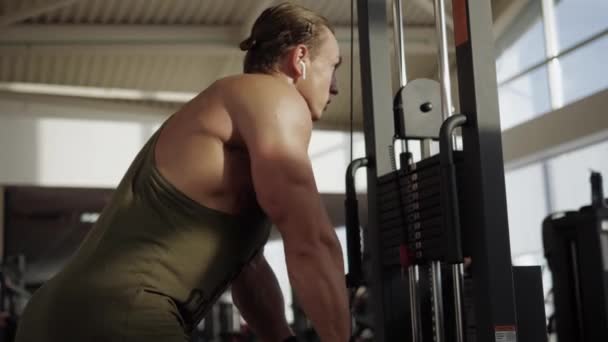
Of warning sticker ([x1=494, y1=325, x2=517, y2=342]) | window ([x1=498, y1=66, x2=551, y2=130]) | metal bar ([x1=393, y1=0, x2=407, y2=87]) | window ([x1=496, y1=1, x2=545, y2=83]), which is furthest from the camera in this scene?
window ([x1=496, y1=1, x2=545, y2=83])

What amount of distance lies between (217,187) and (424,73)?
9999 mm

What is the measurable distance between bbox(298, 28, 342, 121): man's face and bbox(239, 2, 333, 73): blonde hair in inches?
0.6

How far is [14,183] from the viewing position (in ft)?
33.6

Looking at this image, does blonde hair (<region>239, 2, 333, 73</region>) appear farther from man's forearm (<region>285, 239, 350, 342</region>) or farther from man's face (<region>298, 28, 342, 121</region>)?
man's forearm (<region>285, 239, 350, 342</region>)

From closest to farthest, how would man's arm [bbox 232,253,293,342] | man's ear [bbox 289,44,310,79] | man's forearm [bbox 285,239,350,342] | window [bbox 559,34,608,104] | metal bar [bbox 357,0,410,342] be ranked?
man's forearm [bbox 285,239,350,342]
man's ear [bbox 289,44,310,79]
man's arm [bbox 232,253,293,342]
metal bar [bbox 357,0,410,342]
window [bbox 559,34,608,104]

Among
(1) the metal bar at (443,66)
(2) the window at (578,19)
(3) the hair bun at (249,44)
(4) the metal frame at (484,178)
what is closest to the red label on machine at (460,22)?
(4) the metal frame at (484,178)

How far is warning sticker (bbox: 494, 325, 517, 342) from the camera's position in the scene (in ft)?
5.91

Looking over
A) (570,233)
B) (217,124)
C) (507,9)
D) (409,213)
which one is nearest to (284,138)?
(217,124)

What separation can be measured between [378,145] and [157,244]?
3.03 ft

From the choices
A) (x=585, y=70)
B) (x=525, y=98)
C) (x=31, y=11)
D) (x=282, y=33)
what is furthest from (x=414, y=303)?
(x=525, y=98)

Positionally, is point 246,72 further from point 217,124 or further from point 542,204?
point 542,204

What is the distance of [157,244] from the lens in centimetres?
151

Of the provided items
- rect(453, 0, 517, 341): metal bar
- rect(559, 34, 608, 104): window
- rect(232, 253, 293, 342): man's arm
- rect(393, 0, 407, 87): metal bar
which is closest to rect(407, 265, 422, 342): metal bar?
rect(453, 0, 517, 341): metal bar

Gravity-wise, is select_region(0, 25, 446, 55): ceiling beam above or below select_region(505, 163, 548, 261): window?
above
